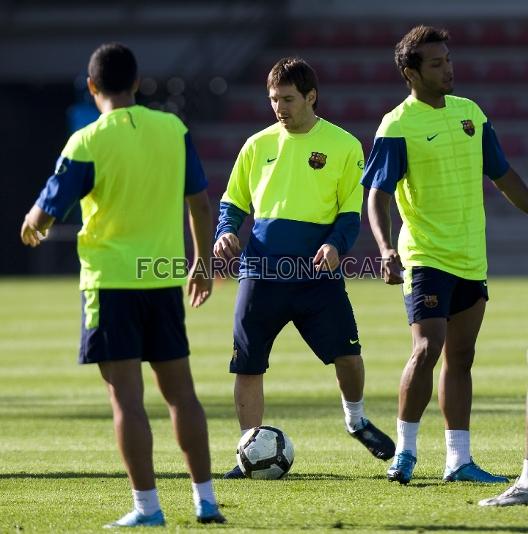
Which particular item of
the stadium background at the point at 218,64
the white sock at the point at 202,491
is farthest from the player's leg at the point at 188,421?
the stadium background at the point at 218,64

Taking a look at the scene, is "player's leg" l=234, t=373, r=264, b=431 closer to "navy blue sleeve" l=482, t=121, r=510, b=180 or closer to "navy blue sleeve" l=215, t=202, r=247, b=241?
"navy blue sleeve" l=215, t=202, r=247, b=241

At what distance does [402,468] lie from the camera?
7129mm

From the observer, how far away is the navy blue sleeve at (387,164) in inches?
Result: 278

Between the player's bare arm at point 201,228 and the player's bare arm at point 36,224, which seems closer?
the player's bare arm at point 36,224

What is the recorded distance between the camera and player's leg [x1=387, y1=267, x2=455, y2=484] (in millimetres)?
7078

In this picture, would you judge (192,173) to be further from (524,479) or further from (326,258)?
(524,479)

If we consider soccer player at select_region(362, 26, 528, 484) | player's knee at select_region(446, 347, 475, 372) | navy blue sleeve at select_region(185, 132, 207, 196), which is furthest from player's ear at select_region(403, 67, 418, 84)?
navy blue sleeve at select_region(185, 132, 207, 196)

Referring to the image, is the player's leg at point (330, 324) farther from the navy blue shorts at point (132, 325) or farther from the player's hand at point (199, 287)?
the navy blue shorts at point (132, 325)

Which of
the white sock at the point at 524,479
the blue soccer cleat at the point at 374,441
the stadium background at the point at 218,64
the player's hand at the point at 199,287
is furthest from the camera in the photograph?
the stadium background at the point at 218,64

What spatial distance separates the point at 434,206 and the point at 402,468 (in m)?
1.28

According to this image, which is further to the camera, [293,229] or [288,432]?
[288,432]

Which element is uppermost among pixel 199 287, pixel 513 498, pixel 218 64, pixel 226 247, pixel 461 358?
pixel 218 64

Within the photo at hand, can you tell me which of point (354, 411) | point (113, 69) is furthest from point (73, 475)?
point (113, 69)

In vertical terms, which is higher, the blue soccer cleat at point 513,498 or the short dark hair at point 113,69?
the short dark hair at point 113,69
